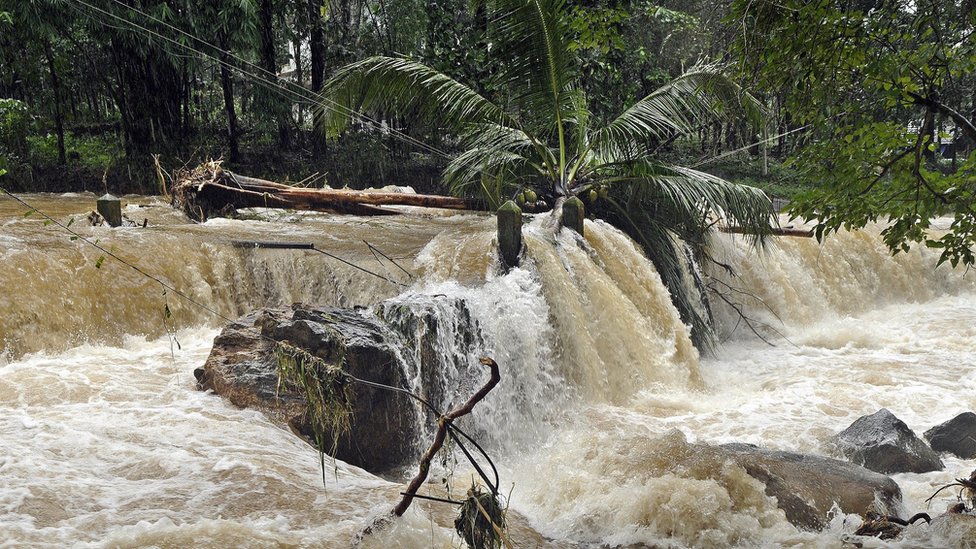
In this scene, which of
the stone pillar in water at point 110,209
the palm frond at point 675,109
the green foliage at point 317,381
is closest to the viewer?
the green foliage at point 317,381

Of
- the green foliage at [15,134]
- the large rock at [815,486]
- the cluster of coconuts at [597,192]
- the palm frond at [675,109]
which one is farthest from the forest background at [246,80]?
the large rock at [815,486]

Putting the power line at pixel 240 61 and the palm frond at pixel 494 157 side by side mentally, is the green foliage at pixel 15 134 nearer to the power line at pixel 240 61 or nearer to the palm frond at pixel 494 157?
the power line at pixel 240 61

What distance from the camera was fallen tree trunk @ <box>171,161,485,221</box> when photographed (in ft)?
35.9

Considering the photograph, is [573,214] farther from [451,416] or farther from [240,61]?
[240,61]

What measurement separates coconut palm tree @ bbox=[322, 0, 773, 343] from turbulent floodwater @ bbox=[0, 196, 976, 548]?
0.73 m

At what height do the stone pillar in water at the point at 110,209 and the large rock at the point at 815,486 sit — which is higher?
the stone pillar in water at the point at 110,209

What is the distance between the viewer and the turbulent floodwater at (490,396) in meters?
4.98

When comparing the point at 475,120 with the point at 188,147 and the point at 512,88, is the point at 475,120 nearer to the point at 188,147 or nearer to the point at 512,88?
the point at 512,88

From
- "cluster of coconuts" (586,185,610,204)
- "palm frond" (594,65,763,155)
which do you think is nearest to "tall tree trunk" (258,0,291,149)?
"palm frond" (594,65,763,155)

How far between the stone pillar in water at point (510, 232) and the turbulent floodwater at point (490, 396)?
0.65ft

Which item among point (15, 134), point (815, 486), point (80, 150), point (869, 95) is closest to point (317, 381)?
point (815, 486)

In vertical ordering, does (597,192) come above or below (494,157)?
below

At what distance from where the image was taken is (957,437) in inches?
295

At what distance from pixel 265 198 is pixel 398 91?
2.28 m
